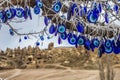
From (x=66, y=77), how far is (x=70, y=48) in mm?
332

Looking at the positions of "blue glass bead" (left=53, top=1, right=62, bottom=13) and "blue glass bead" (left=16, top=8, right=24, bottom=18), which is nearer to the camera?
"blue glass bead" (left=53, top=1, right=62, bottom=13)

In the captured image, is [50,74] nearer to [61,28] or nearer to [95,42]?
[61,28]

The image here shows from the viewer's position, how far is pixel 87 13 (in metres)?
1.88

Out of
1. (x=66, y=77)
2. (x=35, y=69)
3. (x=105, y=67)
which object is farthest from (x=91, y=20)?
(x=35, y=69)

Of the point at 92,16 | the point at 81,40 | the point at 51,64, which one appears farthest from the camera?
the point at 51,64

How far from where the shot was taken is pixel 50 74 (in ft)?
13.8

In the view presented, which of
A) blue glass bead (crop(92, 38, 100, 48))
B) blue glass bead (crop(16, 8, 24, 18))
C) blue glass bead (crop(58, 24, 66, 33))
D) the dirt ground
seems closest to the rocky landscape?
the dirt ground

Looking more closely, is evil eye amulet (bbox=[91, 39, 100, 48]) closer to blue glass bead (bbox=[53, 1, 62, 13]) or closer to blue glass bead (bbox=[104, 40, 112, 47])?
blue glass bead (bbox=[104, 40, 112, 47])

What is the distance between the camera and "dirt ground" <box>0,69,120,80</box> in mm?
4051

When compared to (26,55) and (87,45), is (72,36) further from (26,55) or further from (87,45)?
(26,55)

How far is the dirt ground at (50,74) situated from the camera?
13.3ft

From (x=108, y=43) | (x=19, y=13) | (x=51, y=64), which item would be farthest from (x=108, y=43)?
(x=51, y=64)

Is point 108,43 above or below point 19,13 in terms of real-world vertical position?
below

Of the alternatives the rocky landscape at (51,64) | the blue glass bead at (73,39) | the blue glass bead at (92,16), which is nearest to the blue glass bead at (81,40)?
the blue glass bead at (73,39)
